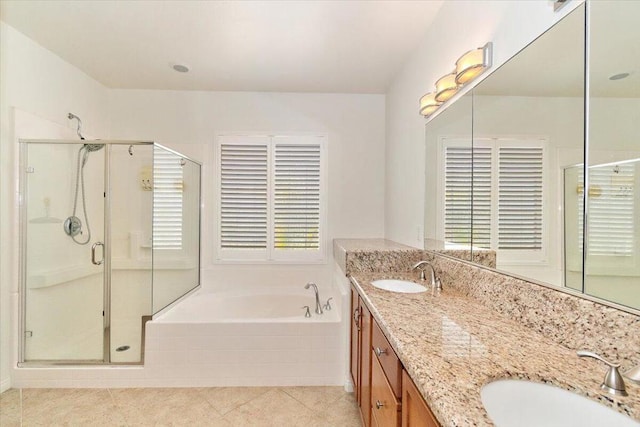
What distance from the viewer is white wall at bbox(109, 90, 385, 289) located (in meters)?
3.29

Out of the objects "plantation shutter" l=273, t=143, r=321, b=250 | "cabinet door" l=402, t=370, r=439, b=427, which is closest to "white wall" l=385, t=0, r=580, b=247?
→ "plantation shutter" l=273, t=143, r=321, b=250

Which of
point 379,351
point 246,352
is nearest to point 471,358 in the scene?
point 379,351

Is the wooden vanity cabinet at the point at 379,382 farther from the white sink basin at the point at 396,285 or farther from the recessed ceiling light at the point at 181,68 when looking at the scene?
the recessed ceiling light at the point at 181,68

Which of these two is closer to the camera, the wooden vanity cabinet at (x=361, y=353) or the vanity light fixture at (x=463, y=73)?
the vanity light fixture at (x=463, y=73)

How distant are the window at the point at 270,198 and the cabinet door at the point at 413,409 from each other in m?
2.39

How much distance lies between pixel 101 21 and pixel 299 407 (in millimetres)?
3030

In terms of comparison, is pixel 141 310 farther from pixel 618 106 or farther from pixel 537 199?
pixel 618 106

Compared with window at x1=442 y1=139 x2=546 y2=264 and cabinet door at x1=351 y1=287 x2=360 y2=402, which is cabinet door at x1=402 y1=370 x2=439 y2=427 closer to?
window at x1=442 y1=139 x2=546 y2=264

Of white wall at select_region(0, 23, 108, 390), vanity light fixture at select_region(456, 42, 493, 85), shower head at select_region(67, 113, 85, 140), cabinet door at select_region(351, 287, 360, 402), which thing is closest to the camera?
vanity light fixture at select_region(456, 42, 493, 85)

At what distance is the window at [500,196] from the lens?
1177 mm

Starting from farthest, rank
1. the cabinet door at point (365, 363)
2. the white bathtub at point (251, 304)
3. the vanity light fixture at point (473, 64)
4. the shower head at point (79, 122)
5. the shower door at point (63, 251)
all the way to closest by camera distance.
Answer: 1. the white bathtub at point (251, 304)
2. the shower head at point (79, 122)
3. the shower door at point (63, 251)
4. the cabinet door at point (365, 363)
5. the vanity light fixture at point (473, 64)

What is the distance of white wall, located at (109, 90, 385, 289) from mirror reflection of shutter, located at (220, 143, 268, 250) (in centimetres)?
Answer: 16

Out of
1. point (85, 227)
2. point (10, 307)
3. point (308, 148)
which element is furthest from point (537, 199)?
point (10, 307)

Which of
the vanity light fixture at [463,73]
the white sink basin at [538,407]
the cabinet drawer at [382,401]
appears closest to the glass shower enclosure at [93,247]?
the cabinet drawer at [382,401]
